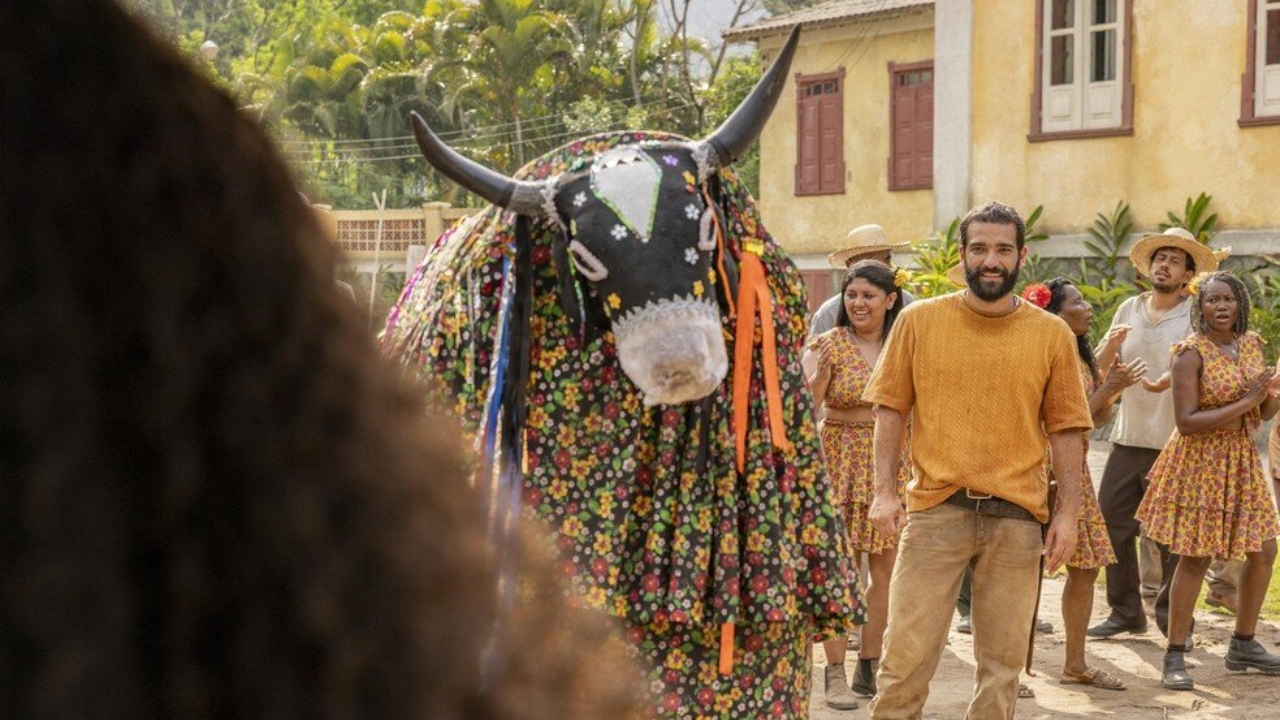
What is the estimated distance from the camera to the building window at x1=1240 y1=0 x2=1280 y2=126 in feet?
52.8

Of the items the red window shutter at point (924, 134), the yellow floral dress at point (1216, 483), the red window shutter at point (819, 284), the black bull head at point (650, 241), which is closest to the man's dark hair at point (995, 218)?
the black bull head at point (650, 241)

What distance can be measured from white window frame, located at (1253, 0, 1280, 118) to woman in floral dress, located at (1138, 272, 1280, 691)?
366 inches

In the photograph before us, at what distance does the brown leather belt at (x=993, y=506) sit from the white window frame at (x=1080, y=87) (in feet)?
40.8

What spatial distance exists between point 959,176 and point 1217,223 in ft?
9.74

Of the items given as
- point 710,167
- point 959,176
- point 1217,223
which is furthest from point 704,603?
point 959,176

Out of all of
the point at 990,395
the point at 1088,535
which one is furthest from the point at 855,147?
the point at 990,395

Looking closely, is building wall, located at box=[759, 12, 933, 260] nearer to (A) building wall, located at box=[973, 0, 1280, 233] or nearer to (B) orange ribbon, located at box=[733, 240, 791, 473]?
(A) building wall, located at box=[973, 0, 1280, 233]

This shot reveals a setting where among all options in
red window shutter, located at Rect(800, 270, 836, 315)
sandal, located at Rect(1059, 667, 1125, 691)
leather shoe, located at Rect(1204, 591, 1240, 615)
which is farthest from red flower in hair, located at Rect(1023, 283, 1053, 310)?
red window shutter, located at Rect(800, 270, 836, 315)

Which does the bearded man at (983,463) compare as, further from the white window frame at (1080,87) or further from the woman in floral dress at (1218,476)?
the white window frame at (1080,87)

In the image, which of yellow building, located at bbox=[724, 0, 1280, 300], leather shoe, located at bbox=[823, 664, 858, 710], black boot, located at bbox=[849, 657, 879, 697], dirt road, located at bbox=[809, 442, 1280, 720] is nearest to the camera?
dirt road, located at bbox=[809, 442, 1280, 720]

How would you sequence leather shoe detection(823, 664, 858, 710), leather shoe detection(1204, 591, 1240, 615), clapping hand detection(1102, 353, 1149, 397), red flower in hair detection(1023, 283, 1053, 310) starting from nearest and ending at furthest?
leather shoe detection(823, 664, 858, 710) < red flower in hair detection(1023, 283, 1053, 310) < clapping hand detection(1102, 353, 1149, 397) < leather shoe detection(1204, 591, 1240, 615)

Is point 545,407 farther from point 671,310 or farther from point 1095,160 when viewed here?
point 1095,160

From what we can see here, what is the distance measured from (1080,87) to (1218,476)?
1078 centimetres

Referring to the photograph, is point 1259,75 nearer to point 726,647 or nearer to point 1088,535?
point 1088,535
